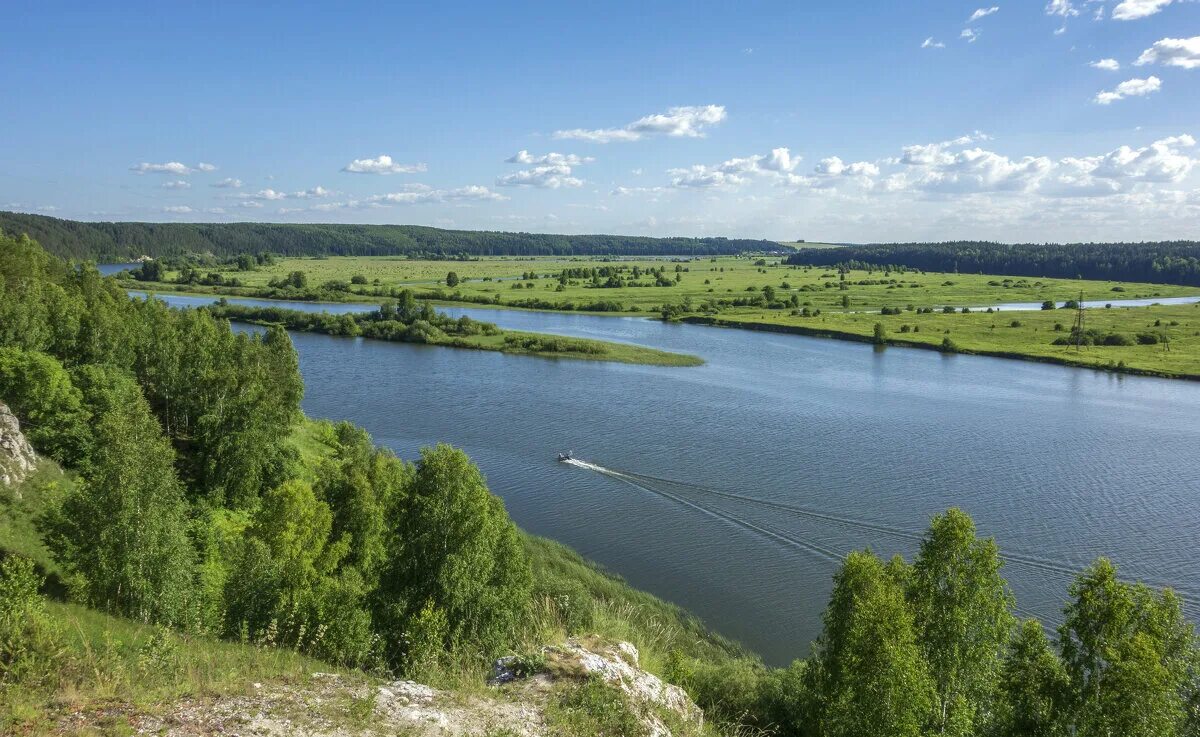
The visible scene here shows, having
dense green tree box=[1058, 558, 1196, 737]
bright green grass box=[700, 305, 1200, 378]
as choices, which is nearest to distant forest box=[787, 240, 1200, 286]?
bright green grass box=[700, 305, 1200, 378]

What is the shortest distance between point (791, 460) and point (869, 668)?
26363 millimetres

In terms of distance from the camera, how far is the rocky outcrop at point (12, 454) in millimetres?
21234

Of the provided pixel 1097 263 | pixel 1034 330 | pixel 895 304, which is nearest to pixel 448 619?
pixel 1034 330

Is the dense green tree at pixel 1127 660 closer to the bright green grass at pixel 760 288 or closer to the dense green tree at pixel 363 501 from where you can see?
the dense green tree at pixel 363 501

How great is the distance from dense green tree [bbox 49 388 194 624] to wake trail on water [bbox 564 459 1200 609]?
2068 cm

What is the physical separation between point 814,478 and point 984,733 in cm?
2228

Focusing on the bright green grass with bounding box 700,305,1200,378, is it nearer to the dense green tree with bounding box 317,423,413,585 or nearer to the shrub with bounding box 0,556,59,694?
the dense green tree with bounding box 317,423,413,585

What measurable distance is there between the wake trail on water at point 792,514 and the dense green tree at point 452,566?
48.3ft

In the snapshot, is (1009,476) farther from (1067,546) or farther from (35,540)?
(35,540)

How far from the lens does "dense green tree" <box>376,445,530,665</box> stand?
50.6 feet

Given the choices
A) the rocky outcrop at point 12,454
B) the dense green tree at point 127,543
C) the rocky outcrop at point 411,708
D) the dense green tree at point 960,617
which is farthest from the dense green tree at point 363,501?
the dense green tree at point 960,617

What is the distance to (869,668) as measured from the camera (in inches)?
477

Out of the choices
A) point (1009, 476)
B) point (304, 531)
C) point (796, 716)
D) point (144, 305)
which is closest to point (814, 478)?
point (1009, 476)

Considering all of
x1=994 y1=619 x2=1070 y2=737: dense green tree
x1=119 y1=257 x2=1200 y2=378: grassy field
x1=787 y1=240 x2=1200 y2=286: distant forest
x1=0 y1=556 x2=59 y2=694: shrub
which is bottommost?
x1=994 y1=619 x2=1070 y2=737: dense green tree
